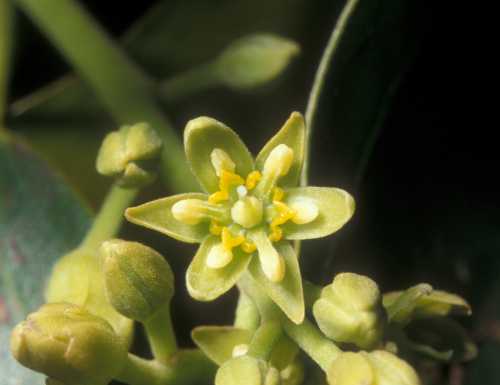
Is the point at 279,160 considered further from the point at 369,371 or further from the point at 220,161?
the point at 369,371

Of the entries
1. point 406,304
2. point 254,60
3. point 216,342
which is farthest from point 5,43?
point 406,304

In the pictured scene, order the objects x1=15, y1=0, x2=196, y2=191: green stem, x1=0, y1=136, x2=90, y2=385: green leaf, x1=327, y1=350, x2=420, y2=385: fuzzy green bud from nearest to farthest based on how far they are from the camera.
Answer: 1. x1=327, y1=350, x2=420, y2=385: fuzzy green bud
2. x1=0, y1=136, x2=90, y2=385: green leaf
3. x1=15, y1=0, x2=196, y2=191: green stem

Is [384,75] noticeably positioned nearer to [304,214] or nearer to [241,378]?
[304,214]

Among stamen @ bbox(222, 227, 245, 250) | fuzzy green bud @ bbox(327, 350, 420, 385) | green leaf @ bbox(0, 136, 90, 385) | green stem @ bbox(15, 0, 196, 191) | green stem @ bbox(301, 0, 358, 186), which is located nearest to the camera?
fuzzy green bud @ bbox(327, 350, 420, 385)

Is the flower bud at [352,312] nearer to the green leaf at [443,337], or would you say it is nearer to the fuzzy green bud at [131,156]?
the green leaf at [443,337]

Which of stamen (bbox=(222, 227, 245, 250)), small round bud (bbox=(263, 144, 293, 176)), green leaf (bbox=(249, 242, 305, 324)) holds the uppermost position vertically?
small round bud (bbox=(263, 144, 293, 176))

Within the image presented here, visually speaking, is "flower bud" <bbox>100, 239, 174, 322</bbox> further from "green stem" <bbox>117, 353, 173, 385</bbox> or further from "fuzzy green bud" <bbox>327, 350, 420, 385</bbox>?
"fuzzy green bud" <bbox>327, 350, 420, 385</bbox>

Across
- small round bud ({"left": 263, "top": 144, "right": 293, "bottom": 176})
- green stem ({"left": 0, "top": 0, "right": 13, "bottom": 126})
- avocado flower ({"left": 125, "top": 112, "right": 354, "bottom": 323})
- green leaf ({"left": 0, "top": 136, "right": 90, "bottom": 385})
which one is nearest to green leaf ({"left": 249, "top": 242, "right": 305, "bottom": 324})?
avocado flower ({"left": 125, "top": 112, "right": 354, "bottom": 323})

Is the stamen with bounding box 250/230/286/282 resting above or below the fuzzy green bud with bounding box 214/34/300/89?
below
